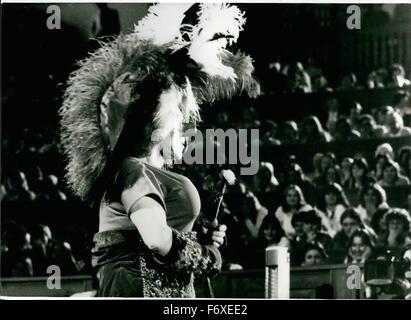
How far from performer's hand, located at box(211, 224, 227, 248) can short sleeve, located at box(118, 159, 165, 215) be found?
27 centimetres

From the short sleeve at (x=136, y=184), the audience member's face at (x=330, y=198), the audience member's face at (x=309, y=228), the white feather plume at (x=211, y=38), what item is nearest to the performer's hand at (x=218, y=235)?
the short sleeve at (x=136, y=184)

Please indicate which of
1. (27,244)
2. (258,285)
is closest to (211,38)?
(258,285)

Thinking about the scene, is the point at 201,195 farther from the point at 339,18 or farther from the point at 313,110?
the point at 339,18

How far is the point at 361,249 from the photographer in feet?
15.2

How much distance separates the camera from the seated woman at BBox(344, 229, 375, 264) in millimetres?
4633

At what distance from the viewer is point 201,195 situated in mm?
4684

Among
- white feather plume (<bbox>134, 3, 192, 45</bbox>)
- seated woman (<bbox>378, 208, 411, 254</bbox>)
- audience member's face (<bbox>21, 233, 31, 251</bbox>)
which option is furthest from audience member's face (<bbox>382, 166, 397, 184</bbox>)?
audience member's face (<bbox>21, 233, 31, 251</bbox>)

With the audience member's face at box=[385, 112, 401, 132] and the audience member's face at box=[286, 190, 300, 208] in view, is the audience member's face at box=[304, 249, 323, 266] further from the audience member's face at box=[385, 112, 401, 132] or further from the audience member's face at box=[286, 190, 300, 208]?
the audience member's face at box=[385, 112, 401, 132]

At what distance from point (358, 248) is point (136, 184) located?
3.51ft

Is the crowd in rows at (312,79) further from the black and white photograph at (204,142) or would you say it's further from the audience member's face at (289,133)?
the audience member's face at (289,133)

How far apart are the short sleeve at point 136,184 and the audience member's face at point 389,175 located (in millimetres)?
1032

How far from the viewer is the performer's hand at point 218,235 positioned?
15.3 feet

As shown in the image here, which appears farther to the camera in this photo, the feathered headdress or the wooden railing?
the feathered headdress

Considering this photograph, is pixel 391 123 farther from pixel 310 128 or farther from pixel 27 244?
pixel 27 244
